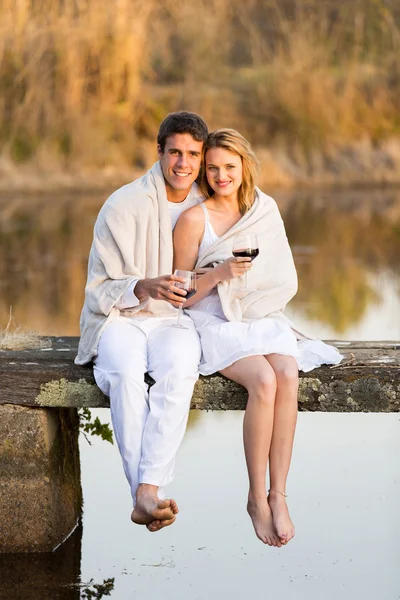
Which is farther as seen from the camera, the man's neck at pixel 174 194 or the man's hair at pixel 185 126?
the man's neck at pixel 174 194

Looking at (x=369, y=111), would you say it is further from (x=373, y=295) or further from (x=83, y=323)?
(x=83, y=323)

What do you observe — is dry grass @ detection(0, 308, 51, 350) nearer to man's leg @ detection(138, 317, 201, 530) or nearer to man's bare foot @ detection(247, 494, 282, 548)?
man's leg @ detection(138, 317, 201, 530)

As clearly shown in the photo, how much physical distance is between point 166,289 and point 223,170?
23.9 inches

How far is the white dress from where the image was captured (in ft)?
13.6

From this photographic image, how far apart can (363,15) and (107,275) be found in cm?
1687

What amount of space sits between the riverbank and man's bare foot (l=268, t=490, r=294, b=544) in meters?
10.7

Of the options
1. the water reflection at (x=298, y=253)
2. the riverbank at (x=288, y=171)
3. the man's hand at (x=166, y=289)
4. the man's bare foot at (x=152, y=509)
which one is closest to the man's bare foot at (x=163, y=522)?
the man's bare foot at (x=152, y=509)

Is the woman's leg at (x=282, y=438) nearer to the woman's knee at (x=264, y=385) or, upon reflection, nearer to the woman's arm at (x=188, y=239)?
the woman's knee at (x=264, y=385)

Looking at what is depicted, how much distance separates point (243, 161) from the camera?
14.8 ft

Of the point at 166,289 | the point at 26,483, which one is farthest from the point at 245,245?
the point at 26,483

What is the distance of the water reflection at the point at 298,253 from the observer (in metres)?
8.67

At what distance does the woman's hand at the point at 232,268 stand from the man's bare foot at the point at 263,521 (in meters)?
0.76

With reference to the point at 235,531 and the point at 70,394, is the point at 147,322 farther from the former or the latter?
the point at 235,531

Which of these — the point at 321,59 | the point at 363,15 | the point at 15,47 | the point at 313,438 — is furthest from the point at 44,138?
the point at 313,438
